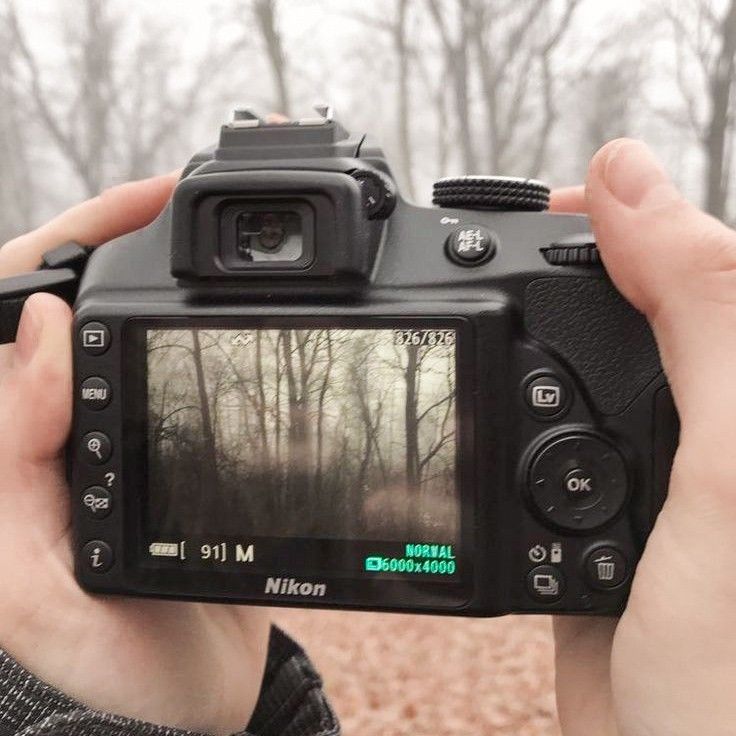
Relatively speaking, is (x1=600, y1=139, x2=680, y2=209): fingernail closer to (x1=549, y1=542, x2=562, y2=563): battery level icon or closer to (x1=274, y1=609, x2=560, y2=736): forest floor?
(x1=549, y1=542, x2=562, y2=563): battery level icon

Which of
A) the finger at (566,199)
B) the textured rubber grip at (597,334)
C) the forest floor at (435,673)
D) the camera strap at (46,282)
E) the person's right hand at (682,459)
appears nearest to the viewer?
the person's right hand at (682,459)

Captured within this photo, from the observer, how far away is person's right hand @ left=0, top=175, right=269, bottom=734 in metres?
0.89

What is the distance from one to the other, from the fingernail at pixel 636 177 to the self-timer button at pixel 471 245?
0.12 metres

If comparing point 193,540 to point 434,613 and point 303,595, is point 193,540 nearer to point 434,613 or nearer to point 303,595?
point 303,595

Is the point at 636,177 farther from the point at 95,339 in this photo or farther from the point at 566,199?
the point at 95,339

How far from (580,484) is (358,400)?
22cm

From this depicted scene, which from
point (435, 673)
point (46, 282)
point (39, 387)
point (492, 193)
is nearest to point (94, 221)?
point (46, 282)

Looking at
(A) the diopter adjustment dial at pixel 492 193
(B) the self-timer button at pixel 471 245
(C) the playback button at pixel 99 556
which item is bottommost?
(C) the playback button at pixel 99 556

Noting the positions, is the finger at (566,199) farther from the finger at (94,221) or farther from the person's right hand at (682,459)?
the finger at (94,221)

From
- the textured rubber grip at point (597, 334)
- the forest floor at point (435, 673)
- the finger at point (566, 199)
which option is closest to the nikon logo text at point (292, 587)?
the textured rubber grip at point (597, 334)

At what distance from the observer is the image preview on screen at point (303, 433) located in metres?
0.82

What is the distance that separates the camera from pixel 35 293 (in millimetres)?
922

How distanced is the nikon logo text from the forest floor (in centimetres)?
181

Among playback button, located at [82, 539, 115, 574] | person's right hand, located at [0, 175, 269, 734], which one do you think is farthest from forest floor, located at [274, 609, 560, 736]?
playback button, located at [82, 539, 115, 574]
